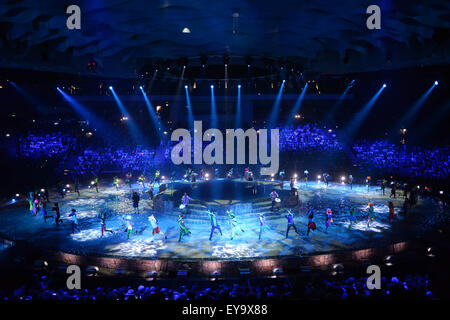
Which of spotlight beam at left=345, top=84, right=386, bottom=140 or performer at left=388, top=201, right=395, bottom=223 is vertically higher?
spotlight beam at left=345, top=84, right=386, bottom=140

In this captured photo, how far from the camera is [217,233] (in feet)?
48.9

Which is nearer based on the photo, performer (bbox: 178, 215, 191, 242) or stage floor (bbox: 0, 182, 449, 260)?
stage floor (bbox: 0, 182, 449, 260)

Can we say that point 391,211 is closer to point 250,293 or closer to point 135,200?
point 250,293

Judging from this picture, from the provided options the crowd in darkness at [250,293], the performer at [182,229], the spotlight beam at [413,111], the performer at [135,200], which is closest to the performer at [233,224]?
the performer at [182,229]

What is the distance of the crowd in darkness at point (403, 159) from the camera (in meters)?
24.9

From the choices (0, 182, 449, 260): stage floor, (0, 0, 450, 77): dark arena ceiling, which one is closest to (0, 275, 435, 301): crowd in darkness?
(0, 182, 449, 260): stage floor

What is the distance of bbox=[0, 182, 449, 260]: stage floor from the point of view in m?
12.6

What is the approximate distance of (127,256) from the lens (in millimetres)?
11961

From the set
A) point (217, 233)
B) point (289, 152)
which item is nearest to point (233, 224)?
point (217, 233)

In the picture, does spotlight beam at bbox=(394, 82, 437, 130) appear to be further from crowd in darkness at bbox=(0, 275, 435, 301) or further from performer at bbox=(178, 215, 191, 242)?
crowd in darkness at bbox=(0, 275, 435, 301)

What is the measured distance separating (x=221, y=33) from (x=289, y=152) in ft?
55.6

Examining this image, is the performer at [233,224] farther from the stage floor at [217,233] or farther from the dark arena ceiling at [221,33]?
the dark arena ceiling at [221,33]

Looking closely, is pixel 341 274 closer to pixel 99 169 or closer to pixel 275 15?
pixel 275 15

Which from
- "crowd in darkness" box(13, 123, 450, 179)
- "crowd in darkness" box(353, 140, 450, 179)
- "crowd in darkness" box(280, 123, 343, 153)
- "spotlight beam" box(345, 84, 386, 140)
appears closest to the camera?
"crowd in darkness" box(353, 140, 450, 179)
